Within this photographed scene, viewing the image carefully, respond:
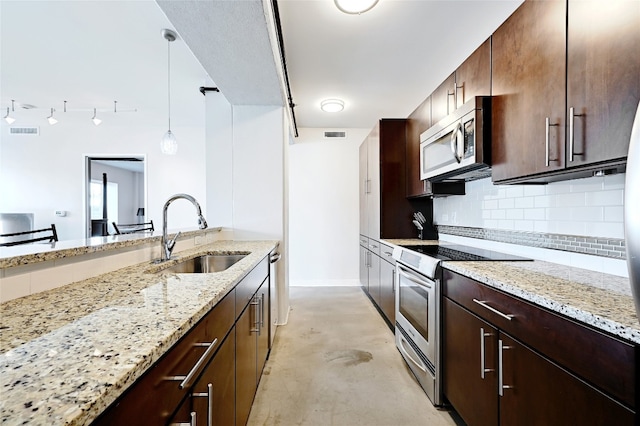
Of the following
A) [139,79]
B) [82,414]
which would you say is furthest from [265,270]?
[139,79]

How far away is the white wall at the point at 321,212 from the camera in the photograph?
4938mm

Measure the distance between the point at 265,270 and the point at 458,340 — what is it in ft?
4.34

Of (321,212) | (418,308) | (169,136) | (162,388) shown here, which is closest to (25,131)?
(169,136)

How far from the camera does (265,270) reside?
2.19 metres

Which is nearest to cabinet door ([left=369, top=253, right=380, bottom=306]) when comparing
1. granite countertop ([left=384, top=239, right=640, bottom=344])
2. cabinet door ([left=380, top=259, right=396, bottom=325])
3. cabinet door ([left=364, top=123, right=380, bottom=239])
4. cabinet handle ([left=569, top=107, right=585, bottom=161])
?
cabinet door ([left=380, top=259, right=396, bottom=325])

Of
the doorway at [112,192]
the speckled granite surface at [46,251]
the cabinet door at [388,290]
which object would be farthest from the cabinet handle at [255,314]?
the doorway at [112,192]

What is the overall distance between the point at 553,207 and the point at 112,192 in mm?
9155

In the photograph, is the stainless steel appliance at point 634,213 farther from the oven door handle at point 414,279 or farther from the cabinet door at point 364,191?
the cabinet door at point 364,191

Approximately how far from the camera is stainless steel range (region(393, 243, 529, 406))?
1.79m

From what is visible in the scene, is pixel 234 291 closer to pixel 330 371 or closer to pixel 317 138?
pixel 330 371

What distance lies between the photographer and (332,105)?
386 centimetres

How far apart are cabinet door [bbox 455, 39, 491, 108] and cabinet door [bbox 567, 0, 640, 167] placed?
0.58 m

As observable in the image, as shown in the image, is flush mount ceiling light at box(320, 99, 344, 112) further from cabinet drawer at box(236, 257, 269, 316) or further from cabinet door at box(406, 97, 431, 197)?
cabinet drawer at box(236, 257, 269, 316)

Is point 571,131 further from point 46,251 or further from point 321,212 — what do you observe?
point 321,212
